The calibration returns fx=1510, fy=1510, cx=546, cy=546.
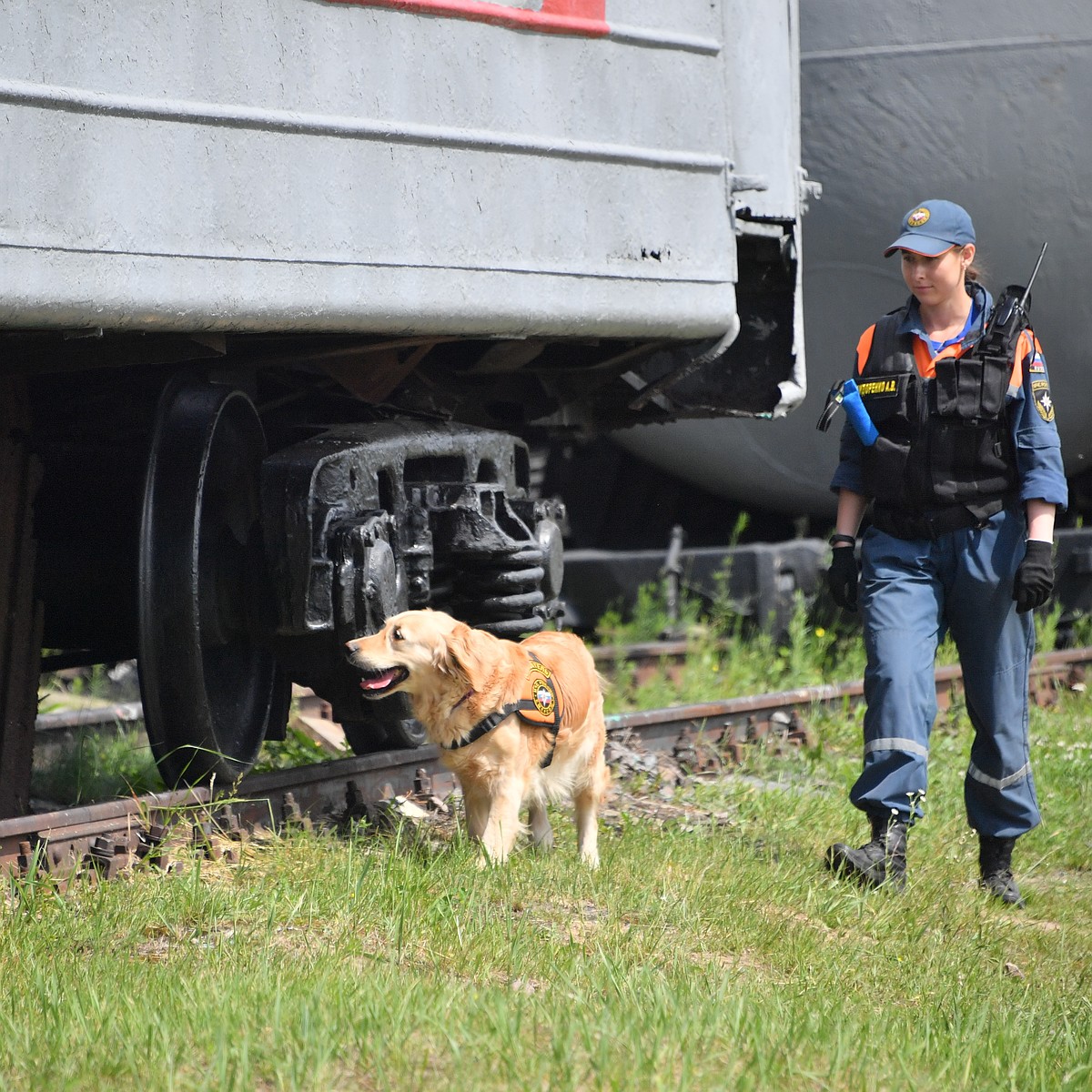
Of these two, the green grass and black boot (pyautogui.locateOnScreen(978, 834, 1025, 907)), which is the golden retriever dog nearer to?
the green grass

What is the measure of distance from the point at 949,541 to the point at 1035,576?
29 cm

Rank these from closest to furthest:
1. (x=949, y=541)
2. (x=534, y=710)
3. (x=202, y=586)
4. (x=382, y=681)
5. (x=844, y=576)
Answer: (x=382, y=681) → (x=534, y=710) → (x=202, y=586) → (x=949, y=541) → (x=844, y=576)

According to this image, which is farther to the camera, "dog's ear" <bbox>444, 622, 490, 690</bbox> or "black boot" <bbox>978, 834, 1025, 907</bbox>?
"black boot" <bbox>978, 834, 1025, 907</bbox>

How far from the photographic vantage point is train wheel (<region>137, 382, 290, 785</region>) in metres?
4.00

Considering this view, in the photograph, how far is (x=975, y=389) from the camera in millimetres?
4203

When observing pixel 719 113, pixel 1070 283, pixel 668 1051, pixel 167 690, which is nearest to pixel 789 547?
pixel 1070 283

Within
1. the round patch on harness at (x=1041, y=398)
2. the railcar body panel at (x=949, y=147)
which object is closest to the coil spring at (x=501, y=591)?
the round patch on harness at (x=1041, y=398)

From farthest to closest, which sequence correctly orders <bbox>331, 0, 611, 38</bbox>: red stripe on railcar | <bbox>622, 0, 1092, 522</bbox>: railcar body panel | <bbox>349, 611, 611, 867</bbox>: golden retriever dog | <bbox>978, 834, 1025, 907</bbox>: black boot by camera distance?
1. <bbox>622, 0, 1092, 522</bbox>: railcar body panel
2. <bbox>978, 834, 1025, 907</bbox>: black boot
3. <bbox>349, 611, 611, 867</bbox>: golden retriever dog
4. <bbox>331, 0, 611, 38</bbox>: red stripe on railcar

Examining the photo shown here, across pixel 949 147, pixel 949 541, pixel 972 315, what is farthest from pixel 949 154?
pixel 949 541

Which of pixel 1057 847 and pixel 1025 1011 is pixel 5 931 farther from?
pixel 1057 847

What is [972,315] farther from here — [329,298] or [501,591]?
[329,298]

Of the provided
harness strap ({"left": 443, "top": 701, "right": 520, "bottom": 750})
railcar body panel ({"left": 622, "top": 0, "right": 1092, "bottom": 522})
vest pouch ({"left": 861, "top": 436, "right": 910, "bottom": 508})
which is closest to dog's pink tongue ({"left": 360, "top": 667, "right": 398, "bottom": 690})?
harness strap ({"left": 443, "top": 701, "right": 520, "bottom": 750})

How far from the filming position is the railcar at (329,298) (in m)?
3.29

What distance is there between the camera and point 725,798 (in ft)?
17.0
